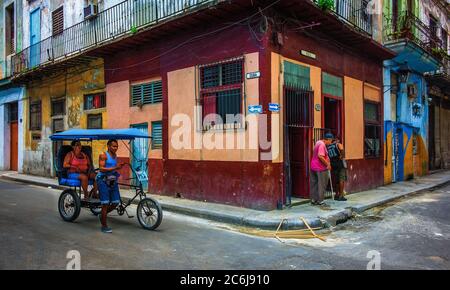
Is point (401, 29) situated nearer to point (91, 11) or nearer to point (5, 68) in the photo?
point (91, 11)

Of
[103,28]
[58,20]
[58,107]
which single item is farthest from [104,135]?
[58,20]

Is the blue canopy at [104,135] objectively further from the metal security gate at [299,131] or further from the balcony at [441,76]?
the balcony at [441,76]

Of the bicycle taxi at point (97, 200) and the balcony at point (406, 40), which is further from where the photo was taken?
the balcony at point (406, 40)

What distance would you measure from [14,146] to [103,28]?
32.2ft

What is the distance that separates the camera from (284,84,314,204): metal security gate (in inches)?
410

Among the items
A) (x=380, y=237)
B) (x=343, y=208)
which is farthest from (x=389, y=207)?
(x=380, y=237)

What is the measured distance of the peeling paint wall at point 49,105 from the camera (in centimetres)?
1507

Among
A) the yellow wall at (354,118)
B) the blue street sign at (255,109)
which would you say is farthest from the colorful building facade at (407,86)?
the blue street sign at (255,109)

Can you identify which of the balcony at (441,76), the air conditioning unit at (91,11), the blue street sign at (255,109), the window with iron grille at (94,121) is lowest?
the blue street sign at (255,109)

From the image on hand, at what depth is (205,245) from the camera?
6676 millimetres

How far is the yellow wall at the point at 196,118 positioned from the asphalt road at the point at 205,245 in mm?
1958

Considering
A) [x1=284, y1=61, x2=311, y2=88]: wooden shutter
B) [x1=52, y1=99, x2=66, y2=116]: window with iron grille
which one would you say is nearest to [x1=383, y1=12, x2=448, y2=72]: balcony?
[x1=284, y1=61, x2=311, y2=88]: wooden shutter

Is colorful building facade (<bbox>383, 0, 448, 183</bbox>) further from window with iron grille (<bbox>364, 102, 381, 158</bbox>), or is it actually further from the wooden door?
the wooden door

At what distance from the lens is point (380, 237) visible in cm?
747
